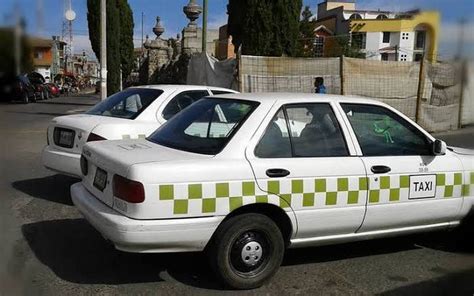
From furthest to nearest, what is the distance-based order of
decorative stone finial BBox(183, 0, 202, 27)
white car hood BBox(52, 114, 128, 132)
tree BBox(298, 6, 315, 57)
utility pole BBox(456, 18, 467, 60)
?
1. decorative stone finial BBox(183, 0, 202, 27)
2. tree BBox(298, 6, 315, 57)
3. white car hood BBox(52, 114, 128, 132)
4. utility pole BBox(456, 18, 467, 60)

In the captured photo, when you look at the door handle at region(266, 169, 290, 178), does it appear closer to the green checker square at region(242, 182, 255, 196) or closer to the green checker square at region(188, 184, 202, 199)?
the green checker square at region(242, 182, 255, 196)

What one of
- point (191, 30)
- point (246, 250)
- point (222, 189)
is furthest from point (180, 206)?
point (191, 30)

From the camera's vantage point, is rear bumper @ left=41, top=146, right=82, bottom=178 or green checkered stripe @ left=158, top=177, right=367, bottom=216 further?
rear bumper @ left=41, top=146, right=82, bottom=178

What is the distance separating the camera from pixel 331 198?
397 cm

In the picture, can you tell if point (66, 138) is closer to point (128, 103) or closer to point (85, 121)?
point (85, 121)

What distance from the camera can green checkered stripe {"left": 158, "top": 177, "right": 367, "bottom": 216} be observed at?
348 centimetres

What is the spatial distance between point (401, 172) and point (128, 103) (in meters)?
3.75

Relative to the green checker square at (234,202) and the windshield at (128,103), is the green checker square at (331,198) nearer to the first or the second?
the green checker square at (234,202)

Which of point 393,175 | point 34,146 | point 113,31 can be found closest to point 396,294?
point 393,175

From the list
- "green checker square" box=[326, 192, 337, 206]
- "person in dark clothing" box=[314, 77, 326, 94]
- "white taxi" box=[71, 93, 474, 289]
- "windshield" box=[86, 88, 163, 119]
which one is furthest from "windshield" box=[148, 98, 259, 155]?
"person in dark clothing" box=[314, 77, 326, 94]

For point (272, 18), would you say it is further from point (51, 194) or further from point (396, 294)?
point (396, 294)

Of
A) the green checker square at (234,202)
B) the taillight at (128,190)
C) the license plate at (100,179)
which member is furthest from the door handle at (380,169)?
the license plate at (100,179)

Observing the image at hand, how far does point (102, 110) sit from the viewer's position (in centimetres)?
671

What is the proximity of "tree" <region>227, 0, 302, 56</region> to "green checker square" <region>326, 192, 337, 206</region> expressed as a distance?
→ 386 inches
